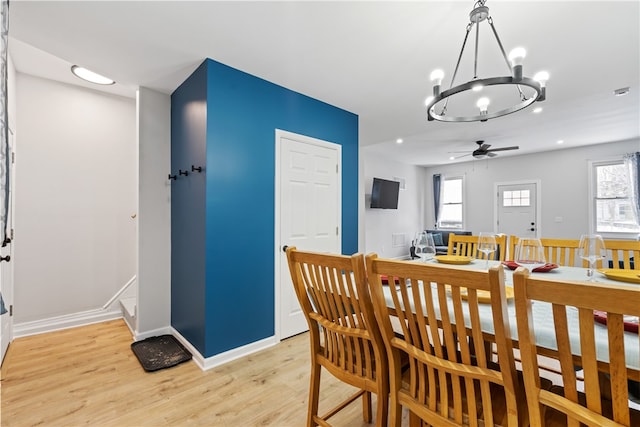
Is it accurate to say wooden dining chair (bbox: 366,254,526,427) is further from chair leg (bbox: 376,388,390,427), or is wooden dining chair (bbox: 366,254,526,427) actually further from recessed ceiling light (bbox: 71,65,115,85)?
recessed ceiling light (bbox: 71,65,115,85)

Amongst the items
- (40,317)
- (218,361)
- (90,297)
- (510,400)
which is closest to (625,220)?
(510,400)

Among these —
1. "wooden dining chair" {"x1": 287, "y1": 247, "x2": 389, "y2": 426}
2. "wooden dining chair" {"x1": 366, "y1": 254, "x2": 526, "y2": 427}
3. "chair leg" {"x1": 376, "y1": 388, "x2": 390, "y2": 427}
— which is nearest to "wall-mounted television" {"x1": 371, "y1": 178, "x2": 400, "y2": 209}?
"wooden dining chair" {"x1": 287, "y1": 247, "x2": 389, "y2": 426}

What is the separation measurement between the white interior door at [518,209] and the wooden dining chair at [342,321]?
7.10m

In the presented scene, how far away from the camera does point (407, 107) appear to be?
346cm

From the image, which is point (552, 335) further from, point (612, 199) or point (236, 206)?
point (612, 199)

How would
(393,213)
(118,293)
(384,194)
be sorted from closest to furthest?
(118,293) → (384,194) → (393,213)

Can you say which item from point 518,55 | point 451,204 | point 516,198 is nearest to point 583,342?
point 518,55

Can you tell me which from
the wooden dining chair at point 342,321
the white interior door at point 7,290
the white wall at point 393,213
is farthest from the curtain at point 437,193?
the white interior door at point 7,290

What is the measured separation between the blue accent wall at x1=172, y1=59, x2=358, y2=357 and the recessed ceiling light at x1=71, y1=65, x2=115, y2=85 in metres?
0.89

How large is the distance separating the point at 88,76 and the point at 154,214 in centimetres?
160

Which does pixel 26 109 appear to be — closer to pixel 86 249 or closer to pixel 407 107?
pixel 86 249

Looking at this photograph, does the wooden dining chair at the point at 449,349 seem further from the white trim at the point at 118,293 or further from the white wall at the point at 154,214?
the white trim at the point at 118,293

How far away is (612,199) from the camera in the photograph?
226 inches

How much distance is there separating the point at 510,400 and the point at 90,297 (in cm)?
393
